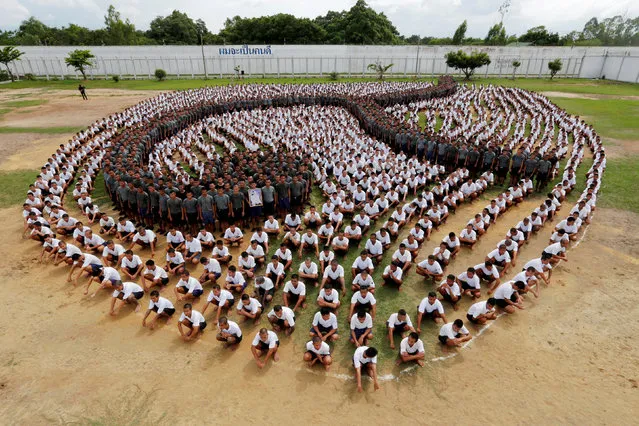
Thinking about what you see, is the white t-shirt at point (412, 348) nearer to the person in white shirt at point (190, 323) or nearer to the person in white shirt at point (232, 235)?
the person in white shirt at point (190, 323)

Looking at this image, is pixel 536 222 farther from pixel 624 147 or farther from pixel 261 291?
pixel 624 147

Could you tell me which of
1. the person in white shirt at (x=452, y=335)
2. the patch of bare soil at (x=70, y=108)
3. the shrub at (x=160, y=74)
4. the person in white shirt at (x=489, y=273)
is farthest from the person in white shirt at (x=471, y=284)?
the shrub at (x=160, y=74)

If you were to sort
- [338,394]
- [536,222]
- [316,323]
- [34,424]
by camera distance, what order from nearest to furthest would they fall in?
1. [34,424]
2. [338,394]
3. [316,323]
4. [536,222]

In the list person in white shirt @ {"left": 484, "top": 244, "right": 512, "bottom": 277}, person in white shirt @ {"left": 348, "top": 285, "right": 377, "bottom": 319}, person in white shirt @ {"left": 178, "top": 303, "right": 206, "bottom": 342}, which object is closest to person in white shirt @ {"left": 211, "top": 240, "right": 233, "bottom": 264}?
person in white shirt @ {"left": 178, "top": 303, "right": 206, "bottom": 342}

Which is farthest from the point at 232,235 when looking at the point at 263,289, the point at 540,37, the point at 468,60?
the point at 540,37

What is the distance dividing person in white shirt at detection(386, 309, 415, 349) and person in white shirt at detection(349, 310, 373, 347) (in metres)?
0.35

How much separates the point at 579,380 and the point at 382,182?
774 cm

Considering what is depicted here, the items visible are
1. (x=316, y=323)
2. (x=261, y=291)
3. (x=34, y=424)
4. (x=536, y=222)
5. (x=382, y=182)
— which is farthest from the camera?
(x=382, y=182)

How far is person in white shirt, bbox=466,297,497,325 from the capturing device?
6902 mm

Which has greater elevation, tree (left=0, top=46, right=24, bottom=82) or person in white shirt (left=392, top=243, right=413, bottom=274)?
tree (left=0, top=46, right=24, bottom=82)

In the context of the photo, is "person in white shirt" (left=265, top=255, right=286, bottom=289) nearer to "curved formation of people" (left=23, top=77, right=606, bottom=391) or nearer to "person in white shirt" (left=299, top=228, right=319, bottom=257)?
"curved formation of people" (left=23, top=77, right=606, bottom=391)

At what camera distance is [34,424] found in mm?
5207

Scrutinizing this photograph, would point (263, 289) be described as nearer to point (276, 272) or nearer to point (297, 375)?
point (276, 272)

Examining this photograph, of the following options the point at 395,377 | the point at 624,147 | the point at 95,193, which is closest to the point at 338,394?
the point at 395,377
